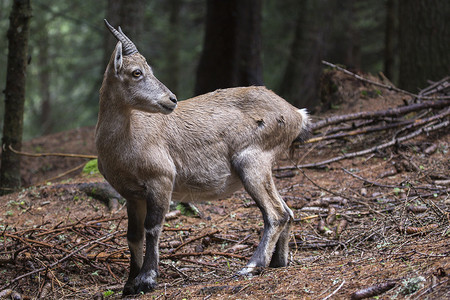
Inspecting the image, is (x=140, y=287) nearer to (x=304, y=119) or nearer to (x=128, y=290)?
(x=128, y=290)

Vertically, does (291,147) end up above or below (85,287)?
above

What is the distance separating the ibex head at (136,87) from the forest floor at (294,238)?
1708 mm

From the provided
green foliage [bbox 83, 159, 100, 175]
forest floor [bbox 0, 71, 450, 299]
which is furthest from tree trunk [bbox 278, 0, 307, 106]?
green foliage [bbox 83, 159, 100, 175]

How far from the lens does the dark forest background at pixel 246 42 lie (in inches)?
414

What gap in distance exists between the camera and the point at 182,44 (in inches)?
741

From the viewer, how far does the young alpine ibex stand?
5.21 meters

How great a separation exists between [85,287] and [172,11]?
15.7m

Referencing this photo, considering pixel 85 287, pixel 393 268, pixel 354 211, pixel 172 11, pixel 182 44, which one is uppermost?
pixel 172 11

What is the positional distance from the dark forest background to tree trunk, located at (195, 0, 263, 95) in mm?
24

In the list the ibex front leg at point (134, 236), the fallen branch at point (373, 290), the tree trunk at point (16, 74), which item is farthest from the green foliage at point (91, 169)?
the fallen branch at point (373, 290)

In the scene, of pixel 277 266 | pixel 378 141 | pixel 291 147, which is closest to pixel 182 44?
pixel 378 141

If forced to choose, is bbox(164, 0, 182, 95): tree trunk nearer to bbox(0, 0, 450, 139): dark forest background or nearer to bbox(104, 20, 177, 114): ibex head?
bbox(0, 0, 450, 139): dark forest background

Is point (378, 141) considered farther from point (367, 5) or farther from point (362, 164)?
point (367, 5)

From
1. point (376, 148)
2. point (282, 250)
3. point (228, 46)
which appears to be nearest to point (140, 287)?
point (282, 250)
